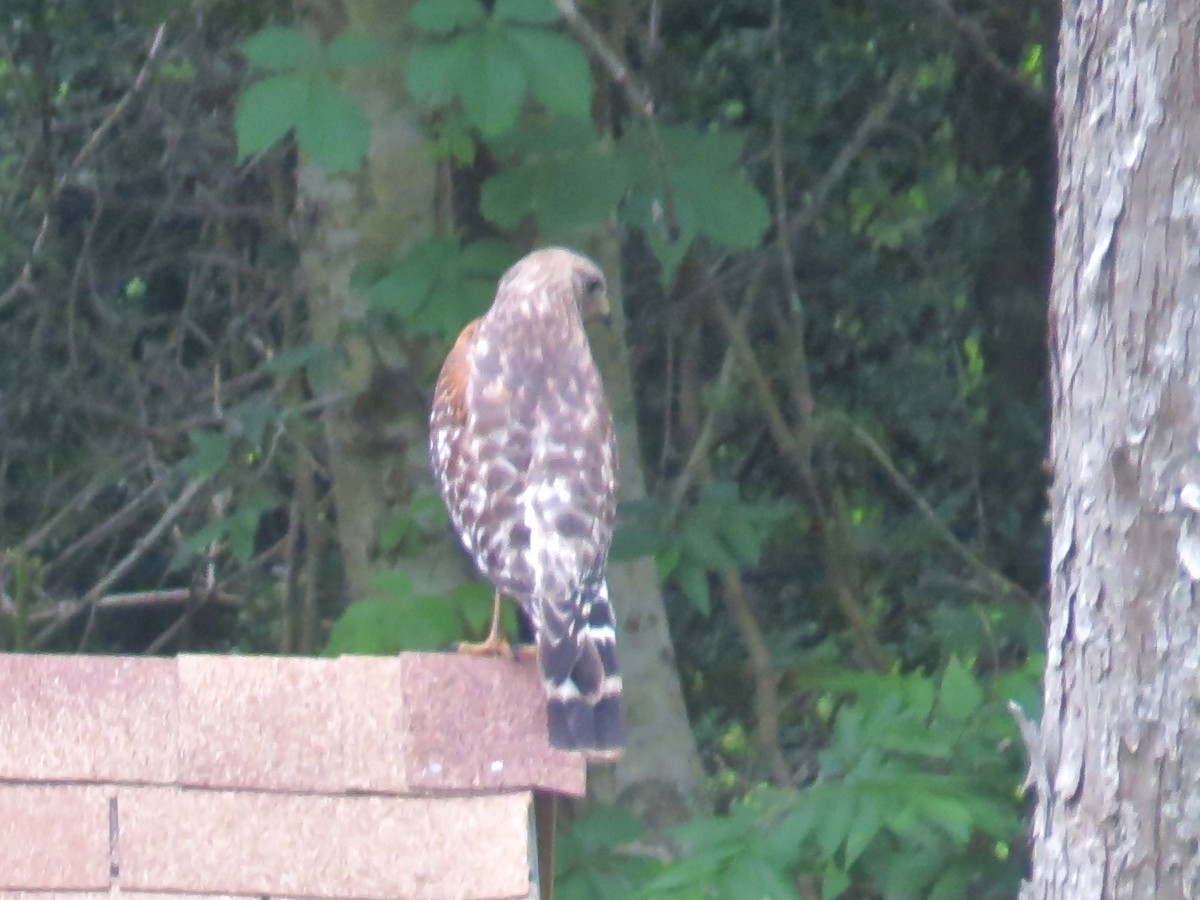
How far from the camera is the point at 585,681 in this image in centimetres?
232

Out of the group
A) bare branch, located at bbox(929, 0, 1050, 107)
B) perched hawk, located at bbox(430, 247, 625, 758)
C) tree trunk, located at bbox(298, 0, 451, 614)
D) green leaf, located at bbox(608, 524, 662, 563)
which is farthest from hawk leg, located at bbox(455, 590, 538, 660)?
bare branch, located at bbox(929, 0, 1050, 107)

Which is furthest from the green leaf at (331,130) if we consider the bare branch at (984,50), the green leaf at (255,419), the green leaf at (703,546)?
the bare branch at (984,50)

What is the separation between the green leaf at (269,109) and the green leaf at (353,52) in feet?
0.19

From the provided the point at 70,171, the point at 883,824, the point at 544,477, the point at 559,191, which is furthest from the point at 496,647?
the point at 70,171

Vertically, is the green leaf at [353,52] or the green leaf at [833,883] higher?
the green leaf at [353,52]

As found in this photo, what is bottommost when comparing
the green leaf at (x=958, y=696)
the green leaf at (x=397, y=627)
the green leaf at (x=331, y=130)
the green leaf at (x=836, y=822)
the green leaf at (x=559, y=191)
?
the green leaf at (x=836, y=822)

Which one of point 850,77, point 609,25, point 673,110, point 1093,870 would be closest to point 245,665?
point 1093,870

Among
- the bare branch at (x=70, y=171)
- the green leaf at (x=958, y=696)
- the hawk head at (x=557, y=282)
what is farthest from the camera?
the bare branch at (x=70, y=171)

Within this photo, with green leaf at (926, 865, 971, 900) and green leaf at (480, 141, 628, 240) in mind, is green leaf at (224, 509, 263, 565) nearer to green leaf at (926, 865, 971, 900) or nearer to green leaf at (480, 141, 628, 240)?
green leaf at (480, 141, 628, 240)

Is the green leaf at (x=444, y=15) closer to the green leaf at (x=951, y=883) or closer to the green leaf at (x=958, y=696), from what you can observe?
the green leaf at (x=958, y=696)

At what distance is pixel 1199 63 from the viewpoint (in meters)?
2.34

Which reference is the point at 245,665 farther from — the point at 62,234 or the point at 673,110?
the point at 62,234

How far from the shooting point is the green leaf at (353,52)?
3.04 metres

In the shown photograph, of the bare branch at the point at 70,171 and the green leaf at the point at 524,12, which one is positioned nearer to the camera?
the green leaf at the point at 524,12
